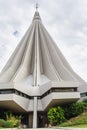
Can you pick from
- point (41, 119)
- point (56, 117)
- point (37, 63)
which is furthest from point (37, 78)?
point (56, 117)

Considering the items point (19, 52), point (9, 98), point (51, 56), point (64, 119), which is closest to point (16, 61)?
point (19, 52)

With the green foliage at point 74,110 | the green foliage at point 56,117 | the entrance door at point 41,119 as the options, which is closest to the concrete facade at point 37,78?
the green foliage at point 74,110

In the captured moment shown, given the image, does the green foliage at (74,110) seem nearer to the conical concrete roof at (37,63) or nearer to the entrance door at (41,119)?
the entrance door at (41,119)

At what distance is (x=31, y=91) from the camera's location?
3781 centimetres

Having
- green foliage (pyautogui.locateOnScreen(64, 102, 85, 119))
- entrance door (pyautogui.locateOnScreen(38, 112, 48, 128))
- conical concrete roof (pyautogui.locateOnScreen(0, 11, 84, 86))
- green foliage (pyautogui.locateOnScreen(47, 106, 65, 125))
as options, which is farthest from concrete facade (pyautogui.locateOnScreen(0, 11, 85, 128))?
entrance door (pyautogui.locateOnScreen(38, 112, 48, 128))

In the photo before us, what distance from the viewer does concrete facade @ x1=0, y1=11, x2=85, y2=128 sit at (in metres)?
33.1

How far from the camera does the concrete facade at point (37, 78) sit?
109 feet

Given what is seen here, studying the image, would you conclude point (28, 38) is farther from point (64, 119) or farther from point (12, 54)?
point (64, 119)

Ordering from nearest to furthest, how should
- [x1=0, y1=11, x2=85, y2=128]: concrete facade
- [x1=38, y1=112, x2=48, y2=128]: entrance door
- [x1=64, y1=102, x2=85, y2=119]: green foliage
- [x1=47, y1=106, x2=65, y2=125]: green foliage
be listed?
[x1=47, y1=106, x2=65, y2=125]: green foliage
[x1=64, y1=102, x2=85, y2=119]: green foliage
[x1=0, y1=11, x2=85, y2=128]: concrete facade
[x1=38, y1=112, x2=48, y2=128]: entrance door

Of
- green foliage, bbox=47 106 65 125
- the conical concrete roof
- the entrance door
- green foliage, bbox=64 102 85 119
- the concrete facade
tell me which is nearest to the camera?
green foliage, bbox=47 106 65 125

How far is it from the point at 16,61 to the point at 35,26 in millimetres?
10453

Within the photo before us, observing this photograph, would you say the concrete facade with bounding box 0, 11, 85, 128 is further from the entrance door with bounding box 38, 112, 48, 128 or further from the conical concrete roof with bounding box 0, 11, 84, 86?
the entrance door with bounding box 38, 112, 48, 128

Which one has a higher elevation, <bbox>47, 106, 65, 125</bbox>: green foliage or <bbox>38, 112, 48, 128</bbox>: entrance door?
<bbox>38, 112, 48, 128</bbox>: entrance door

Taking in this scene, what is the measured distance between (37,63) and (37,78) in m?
4.06
